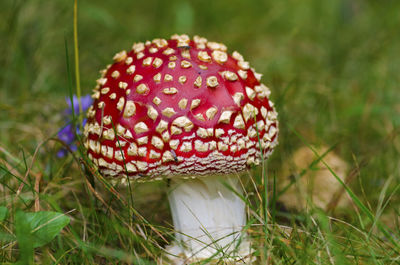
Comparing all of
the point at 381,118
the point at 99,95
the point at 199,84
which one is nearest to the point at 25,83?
the point at 99,95

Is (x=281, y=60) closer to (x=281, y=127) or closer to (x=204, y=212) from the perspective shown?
(x=281, y=127)

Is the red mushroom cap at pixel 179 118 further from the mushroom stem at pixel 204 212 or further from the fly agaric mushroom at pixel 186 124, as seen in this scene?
the mushroom stem at pixel 204 212

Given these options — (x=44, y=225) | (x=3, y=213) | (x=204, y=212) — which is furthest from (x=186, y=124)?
(x=3, y=213)

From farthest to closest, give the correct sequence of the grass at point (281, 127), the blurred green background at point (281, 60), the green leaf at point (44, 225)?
the blurred green background at point (281, 60)
the grass at point (281, 127)
the green leaf at point (44, 225)

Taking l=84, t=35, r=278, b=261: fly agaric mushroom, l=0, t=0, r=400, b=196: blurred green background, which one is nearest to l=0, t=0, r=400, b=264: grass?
l=0, t=0, r=400, b=196: blurred green background

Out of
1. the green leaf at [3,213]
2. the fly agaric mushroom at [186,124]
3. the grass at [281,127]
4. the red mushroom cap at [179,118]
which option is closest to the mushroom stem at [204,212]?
the fly agaric mushroom at [186,124]

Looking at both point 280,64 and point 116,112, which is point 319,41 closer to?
point 280,64
